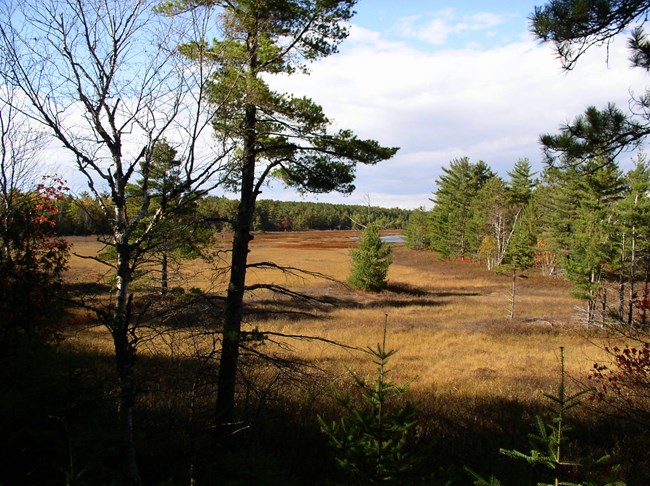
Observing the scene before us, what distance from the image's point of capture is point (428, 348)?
53.8 feet

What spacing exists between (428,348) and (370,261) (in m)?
13.7

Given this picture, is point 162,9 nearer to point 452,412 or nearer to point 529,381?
point 452,412

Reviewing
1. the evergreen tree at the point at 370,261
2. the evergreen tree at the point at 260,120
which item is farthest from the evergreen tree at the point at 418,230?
the evergreen tree at the point at 260,120

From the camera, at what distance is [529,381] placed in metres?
12.3

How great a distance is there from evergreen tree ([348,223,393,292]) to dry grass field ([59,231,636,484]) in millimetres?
906

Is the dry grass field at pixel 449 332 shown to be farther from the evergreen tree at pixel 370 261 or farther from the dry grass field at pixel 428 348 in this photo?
the evergreen tree at pixel 370 261

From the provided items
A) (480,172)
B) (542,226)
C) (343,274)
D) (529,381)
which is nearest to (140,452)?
(529,381)

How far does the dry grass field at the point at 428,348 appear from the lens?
7.75 metres

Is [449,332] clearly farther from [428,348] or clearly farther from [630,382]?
[630,382]

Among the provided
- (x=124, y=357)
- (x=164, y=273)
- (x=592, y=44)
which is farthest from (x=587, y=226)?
(x=124, y=357)

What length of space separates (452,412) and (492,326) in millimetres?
12438

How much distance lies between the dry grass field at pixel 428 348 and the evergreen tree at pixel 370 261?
0.91 metres

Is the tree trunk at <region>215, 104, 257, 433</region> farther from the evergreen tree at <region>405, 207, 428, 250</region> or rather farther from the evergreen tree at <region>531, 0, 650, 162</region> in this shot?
the evergreen tree at <region>405, 207, 428, 250</region>

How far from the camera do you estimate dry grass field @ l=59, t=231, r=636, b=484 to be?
775 cm
